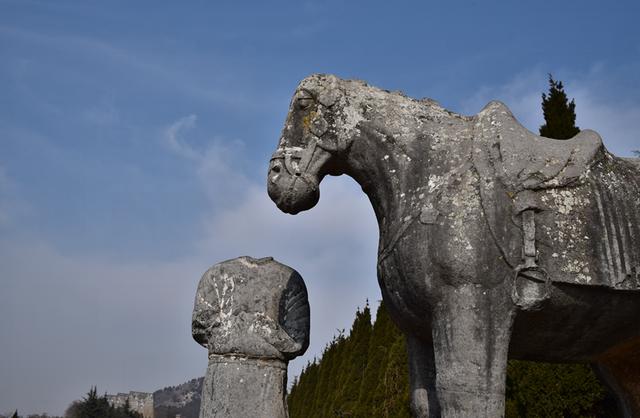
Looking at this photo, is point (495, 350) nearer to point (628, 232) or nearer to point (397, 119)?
point (628, 232)

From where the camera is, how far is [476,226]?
4.18 m

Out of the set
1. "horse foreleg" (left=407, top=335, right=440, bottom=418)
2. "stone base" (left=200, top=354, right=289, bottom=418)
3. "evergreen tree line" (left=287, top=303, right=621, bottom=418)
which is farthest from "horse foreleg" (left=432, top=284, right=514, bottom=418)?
"evergreen tree line" (left=287, top=303, right=621, bottom=418)

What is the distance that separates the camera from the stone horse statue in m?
4.13

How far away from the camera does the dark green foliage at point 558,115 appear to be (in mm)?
15570

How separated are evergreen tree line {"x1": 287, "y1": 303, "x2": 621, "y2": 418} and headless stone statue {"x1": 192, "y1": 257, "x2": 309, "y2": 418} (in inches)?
326

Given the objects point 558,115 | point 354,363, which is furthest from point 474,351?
point 354,363

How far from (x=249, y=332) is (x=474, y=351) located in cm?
159

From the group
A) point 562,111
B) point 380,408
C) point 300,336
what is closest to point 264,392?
point 300,336

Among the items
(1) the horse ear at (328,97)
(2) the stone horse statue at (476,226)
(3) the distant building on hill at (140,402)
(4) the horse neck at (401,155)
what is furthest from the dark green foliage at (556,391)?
(3) the distant building on hill at (140,402)

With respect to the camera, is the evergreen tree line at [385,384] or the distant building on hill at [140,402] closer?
the evergreen tree line at [385,384]

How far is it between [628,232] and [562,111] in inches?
488

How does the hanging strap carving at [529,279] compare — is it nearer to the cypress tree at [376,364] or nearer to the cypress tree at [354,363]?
the cypress tree at [376,364]

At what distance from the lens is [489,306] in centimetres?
413

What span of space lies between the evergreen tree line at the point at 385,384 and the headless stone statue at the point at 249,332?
8.28m
